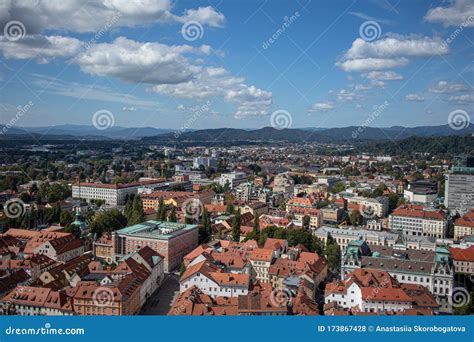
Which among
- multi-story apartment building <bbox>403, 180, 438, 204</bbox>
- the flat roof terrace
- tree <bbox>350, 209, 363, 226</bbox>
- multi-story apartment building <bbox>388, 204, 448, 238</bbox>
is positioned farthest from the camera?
multi-story apartment building <bbox>403, 180, 438, 204</bbox>

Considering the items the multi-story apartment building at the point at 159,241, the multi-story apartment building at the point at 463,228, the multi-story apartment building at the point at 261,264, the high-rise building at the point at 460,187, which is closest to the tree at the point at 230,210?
the multi-story apartment building at the point at 159,241

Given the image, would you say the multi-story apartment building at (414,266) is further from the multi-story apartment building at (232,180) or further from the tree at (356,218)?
the multi-story apartment building at (232,180)

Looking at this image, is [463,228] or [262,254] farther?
[463,228]

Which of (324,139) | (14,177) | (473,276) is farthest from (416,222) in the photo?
(324,139)

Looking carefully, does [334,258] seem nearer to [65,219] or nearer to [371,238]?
[371,238]

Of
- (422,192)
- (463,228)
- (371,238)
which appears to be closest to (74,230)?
(371,238)

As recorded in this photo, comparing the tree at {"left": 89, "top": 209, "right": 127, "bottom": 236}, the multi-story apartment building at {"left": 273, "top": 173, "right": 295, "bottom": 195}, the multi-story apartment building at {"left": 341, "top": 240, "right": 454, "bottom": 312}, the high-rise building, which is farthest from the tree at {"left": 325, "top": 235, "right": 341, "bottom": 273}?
A: the multi-story apartment building at {"left": 273, "top": 173, "right": 295, "bottom": 195}

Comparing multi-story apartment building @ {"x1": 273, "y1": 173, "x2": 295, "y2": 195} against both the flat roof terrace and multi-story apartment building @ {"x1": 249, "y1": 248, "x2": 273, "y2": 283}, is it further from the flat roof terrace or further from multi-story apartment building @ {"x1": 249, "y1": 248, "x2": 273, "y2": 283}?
multi-story apartment building @ {"x1": 249, "y1": 248, "x2": 273, "y2": 283}

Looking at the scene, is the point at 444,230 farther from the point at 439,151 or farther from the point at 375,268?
the point at 439,151
